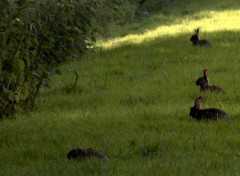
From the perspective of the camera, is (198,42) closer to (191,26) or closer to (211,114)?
(191,26)

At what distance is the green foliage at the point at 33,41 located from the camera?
8836 mm

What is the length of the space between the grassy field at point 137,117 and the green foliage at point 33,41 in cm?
54

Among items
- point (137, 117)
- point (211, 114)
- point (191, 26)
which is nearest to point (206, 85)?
point (137, 117)

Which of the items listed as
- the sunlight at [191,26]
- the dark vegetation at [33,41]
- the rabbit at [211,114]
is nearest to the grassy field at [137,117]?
the rabbit at [211,114]

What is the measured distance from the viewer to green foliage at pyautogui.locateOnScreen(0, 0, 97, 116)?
8.84 m

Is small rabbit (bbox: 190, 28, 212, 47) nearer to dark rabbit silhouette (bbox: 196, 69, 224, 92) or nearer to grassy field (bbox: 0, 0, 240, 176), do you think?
grassy field (bbox: 0, 0, 240, 176)

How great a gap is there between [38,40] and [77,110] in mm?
1370

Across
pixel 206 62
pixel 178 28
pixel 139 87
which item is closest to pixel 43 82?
pixel 139 87

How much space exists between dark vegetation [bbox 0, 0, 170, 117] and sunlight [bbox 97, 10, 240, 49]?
23.6ft

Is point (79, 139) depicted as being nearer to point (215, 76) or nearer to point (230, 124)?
point (230, 124)

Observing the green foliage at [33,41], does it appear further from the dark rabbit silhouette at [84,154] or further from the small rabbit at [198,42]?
the small rabbit at [198,42]

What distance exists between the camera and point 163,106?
10461 mm

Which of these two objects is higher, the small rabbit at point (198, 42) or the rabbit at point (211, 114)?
the small rabbit at point (198, 42)

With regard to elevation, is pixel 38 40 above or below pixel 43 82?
above
